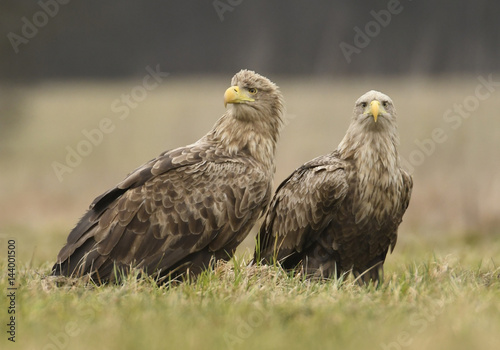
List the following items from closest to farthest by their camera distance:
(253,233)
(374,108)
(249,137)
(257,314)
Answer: (257,314)
(374,108)
(249,137)
(253,233)

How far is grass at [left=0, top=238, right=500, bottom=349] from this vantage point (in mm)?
3695

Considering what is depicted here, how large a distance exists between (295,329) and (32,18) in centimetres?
1326

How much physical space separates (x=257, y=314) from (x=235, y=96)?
252cm

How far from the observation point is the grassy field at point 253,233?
3877 millimetres

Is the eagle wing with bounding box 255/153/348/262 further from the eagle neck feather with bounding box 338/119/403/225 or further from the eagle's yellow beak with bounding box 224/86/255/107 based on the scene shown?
the eagle's yellow beak with bounding box 224/86/255/107

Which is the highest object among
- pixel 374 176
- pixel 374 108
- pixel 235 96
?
pixel 235 96

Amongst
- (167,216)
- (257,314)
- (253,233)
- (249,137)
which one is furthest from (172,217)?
(253,233)

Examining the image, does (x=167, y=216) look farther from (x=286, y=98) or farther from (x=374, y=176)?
(x=286, y=98)

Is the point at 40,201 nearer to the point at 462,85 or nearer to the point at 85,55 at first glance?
the point at 462,85

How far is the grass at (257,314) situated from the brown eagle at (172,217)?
0.46 m

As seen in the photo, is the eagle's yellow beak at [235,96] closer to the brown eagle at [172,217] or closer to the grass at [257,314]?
the brown eagle at [172,217]

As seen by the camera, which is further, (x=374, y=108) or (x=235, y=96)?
(x=235, y=96)

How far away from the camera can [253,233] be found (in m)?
10.1

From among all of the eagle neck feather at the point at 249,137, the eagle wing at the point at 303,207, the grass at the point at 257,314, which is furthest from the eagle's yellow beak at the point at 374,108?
the grass at the point at 257,314
